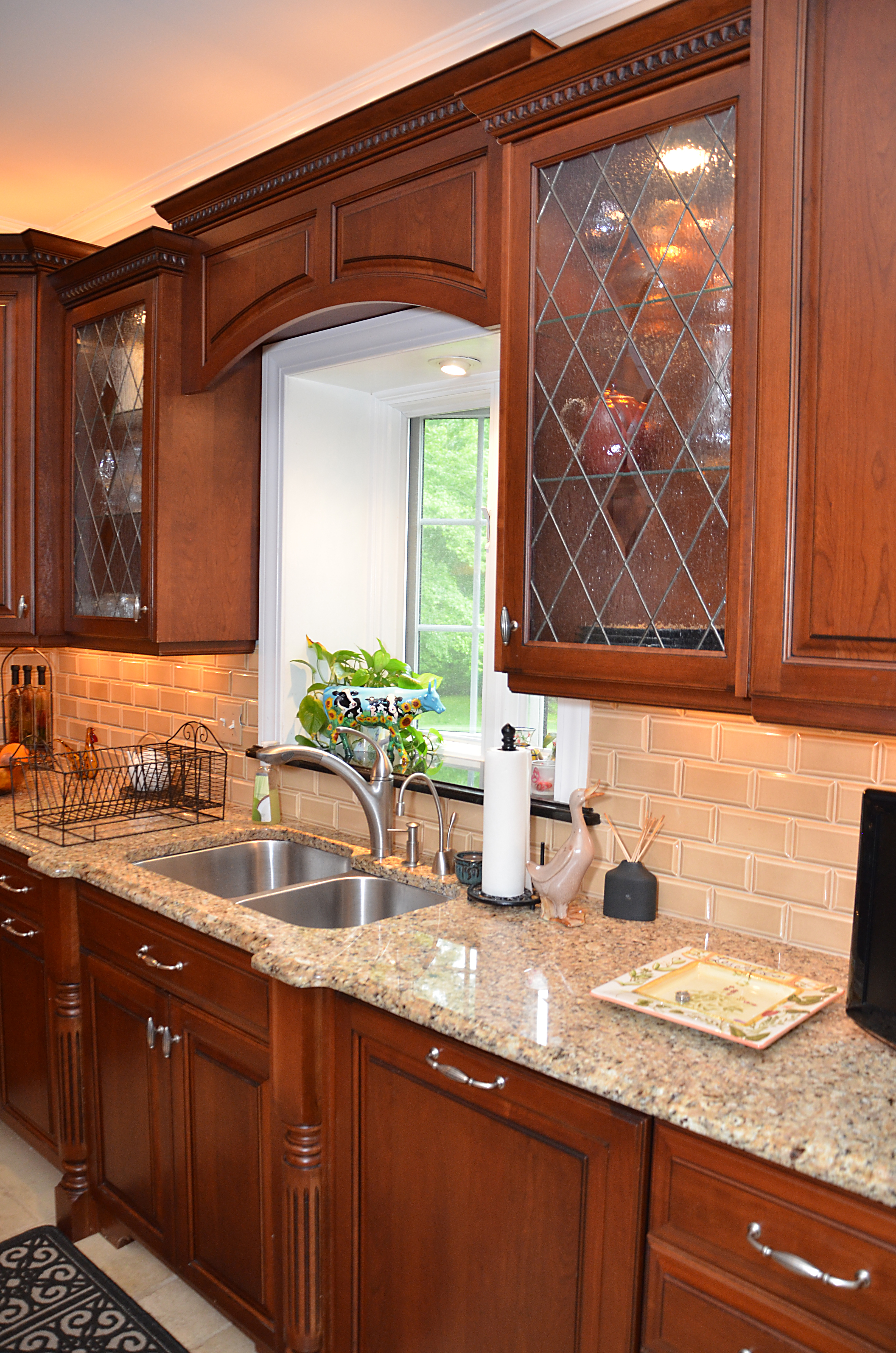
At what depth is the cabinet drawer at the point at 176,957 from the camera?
1881mm

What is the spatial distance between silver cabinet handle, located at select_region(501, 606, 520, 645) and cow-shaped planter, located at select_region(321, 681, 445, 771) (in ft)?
2.65

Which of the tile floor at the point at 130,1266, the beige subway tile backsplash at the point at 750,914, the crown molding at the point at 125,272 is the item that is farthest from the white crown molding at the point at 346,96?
the tile floor at the point at 130,1266

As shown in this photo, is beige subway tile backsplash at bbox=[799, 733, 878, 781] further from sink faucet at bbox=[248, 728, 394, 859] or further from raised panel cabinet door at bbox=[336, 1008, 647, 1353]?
sink faucet at bbox=[248, 728, 394, 859]

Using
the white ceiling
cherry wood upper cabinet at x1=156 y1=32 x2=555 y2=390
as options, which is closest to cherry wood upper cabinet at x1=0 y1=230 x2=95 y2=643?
the white ceiling

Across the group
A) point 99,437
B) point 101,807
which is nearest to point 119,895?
point 101,807

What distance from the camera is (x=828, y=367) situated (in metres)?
1.34

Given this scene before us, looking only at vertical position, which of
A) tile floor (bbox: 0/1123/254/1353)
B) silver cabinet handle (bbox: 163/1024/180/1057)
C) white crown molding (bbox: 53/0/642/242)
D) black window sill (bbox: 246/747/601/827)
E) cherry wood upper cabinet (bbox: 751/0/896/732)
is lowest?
tile floor (bbox: 0/1123/254/1353)

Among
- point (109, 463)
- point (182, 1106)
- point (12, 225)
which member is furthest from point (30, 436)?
point (182, 1106)

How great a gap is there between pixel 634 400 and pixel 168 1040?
5.17 ft

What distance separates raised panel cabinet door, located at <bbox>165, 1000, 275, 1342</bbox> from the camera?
190 cm

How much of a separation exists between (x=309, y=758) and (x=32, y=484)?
56.6 inches

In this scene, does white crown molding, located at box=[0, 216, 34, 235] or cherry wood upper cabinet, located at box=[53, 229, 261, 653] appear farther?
white crown molding, located at box=[0, 216, 34, 235]

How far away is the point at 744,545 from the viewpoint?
4.75ft

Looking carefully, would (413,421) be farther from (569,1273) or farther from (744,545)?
(569,1273)
